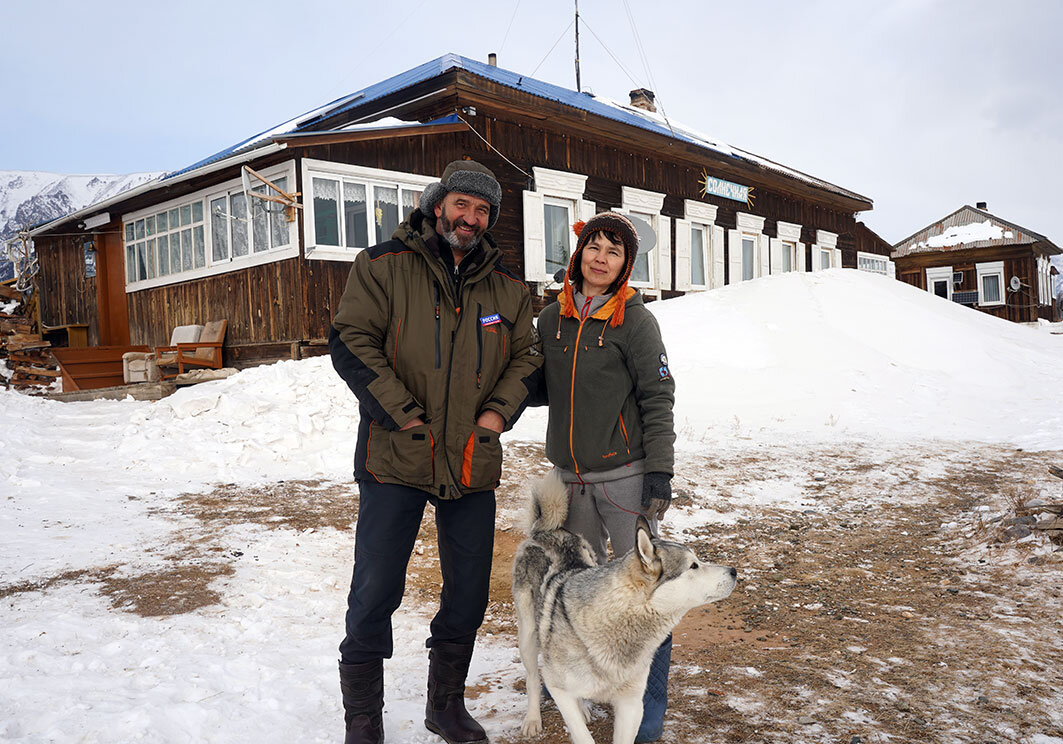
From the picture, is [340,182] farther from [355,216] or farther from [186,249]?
[186,249]

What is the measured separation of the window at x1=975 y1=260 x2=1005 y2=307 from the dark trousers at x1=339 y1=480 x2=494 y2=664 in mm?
38025

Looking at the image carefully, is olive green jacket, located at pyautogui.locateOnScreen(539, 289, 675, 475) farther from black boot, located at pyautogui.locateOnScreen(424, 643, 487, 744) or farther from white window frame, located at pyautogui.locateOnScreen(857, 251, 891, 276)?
white window frame, located at pyautogui.locateOnScreen(857, 251, 891, 276)

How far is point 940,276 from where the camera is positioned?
114ft

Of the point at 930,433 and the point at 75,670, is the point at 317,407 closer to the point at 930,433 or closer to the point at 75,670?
the point at 75,670

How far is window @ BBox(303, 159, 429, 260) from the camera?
11.9 m

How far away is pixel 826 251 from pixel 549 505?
976 inches

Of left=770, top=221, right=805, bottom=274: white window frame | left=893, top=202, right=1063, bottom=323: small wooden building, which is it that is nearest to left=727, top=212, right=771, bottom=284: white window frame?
left=770, top=221, right=805, bottom=274: white window frame

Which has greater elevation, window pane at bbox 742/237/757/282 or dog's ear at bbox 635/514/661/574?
window pane at bbox 742/237/757/282

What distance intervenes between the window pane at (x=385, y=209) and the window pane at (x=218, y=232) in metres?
3.09

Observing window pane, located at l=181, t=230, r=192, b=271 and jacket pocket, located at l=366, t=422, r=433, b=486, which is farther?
window pane, located at l=181, t=230, r=192, b=271

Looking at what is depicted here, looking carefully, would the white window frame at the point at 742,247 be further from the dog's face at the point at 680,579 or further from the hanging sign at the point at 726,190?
the dog's face at the point at 680,579

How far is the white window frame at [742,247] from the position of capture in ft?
67.8

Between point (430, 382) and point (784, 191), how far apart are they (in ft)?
73.9

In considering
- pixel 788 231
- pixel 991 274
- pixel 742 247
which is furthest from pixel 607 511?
pixel 991 274
